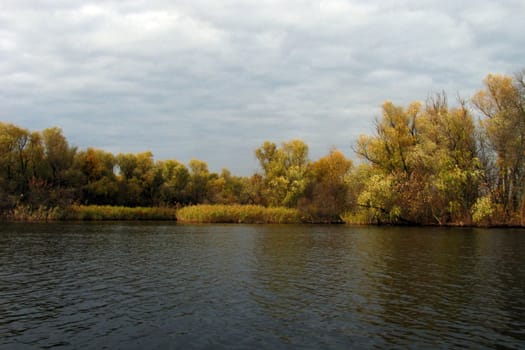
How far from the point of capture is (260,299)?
15719mm

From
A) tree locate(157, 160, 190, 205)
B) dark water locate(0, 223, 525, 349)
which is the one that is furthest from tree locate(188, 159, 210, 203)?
dark water locate(0, 223, 525, 349)

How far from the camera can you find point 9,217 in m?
62.5

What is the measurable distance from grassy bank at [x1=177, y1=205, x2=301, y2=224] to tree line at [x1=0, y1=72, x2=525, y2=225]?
2.73 metres

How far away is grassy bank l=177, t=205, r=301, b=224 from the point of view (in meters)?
66.4

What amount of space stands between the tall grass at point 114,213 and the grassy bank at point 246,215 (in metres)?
12.3

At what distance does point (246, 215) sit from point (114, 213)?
22947 millimetres

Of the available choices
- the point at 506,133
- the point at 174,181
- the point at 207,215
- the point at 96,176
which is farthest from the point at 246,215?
the point at 506,133

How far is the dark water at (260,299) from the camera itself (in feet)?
37.8

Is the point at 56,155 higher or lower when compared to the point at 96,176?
higher

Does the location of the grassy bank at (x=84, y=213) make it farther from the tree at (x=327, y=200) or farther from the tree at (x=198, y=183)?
the tree at (x=327, y=200)

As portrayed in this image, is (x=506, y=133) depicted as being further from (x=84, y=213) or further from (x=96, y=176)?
(x=96, y=176)

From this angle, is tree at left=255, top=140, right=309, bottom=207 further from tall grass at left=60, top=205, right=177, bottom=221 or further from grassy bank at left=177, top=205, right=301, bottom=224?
tall grass at left=60, top=205, right=177, bottom=221

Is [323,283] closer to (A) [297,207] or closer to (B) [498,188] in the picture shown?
(B) [498,188]

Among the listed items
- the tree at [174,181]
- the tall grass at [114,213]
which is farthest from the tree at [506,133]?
the tree at [174,181]
